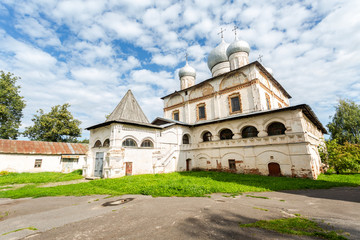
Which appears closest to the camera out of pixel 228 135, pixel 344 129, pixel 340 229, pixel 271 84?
pixel 340 229

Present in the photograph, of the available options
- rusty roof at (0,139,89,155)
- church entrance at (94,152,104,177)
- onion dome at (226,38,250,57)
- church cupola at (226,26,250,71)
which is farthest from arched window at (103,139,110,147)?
onion dome at (226,38,250,57)

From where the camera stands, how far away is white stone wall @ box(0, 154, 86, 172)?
59.5 ft

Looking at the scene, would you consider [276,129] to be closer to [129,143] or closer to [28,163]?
[129,143]

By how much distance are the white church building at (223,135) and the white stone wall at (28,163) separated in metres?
8.95

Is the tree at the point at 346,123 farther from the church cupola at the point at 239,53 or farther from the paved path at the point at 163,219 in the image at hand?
the paved path at the point at 163,219

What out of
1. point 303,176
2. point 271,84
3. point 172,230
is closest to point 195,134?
point 303,176

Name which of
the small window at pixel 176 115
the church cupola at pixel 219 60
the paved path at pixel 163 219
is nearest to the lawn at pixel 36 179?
the paved path at pixel 163 219

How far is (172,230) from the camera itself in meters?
3.70

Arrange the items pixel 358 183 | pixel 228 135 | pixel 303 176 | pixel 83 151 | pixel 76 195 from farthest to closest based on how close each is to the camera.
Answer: pixel 83 151
pixel 228 135
pixel 303 176
pixel 358 183
pixel 76 195

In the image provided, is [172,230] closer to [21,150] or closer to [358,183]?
[358,183]

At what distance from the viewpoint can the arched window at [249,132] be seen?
573 inches

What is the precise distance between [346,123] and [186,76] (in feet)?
90.7

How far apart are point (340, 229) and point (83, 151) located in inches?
1105

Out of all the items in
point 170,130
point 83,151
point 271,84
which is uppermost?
point 271,84
